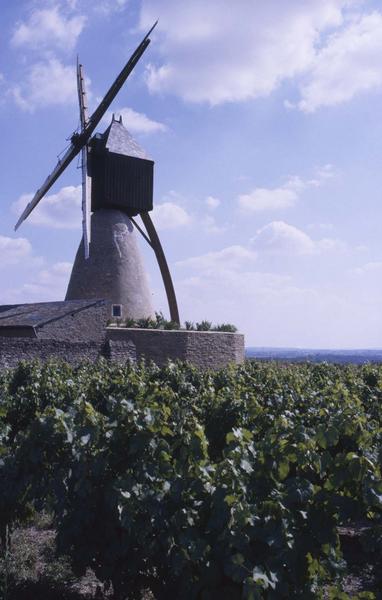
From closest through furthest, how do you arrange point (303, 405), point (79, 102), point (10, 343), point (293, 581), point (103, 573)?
1. point (293, 581)
2. point (103, 573)
3. point (303, 405)
4. point (10, 343)
5. point (79, 102)

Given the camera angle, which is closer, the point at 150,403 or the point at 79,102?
the point at 150,403

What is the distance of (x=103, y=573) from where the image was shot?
3.79m

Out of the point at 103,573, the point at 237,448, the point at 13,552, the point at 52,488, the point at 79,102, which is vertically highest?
Result: the point at 79,102

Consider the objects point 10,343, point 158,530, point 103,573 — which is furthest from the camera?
point 10,343

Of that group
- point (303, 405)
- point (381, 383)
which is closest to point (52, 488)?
point (303, 405)

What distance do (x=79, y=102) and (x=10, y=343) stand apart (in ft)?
47.2

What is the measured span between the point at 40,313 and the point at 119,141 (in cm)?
886

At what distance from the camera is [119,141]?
78.5ft

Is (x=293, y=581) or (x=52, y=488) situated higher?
(x=52, y=488)

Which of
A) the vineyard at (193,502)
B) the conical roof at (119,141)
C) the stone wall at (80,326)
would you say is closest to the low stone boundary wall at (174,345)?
the stone wall at (80,326)

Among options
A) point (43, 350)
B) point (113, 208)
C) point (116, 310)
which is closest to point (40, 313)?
point (43, 350)

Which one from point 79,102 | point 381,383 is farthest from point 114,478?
point 79,102

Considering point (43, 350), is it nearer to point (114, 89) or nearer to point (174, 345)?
point (174, 345)

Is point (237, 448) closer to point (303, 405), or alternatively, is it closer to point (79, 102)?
point (303, 405)
